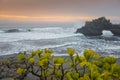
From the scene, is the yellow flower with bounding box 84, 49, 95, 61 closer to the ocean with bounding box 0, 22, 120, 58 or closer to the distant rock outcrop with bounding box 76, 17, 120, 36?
the ocean with bounding box 0, 22, 120, 58

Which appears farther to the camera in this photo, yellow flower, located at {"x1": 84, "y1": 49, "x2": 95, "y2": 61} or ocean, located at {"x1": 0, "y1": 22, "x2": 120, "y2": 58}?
ocean, located at {"x1": 0, "y1": 22, "x2": 120, "y2": 58}

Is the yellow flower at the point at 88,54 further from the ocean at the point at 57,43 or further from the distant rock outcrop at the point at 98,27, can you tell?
the distant rock outcrop at the point at 98,27

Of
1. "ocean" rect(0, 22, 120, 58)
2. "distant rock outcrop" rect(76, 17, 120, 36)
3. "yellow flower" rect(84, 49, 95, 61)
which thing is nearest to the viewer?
"yellow flower" rect(84, 49, 95, 61)

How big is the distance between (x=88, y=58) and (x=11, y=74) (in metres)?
7.71

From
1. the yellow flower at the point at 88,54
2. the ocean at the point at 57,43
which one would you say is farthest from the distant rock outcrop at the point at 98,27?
the yellow flower at the point at 88,54

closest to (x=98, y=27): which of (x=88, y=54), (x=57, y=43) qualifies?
(x=57, y=43)

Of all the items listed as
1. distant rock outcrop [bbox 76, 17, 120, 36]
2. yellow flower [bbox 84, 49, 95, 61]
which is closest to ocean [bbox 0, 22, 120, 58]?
distant rock outcrop [bbox 76, 17, 120, 36]

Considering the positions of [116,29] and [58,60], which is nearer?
[58,60]

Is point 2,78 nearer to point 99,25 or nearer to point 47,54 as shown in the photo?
point 47,54

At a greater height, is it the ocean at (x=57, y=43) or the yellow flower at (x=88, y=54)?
the yellow flower at (x=88, y=54)

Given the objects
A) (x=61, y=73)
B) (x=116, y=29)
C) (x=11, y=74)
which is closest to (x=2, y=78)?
(x=11, y=74)

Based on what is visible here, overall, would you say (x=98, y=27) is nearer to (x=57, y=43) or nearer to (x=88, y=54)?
(x=57, y=43)

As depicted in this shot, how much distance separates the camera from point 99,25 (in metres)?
46.5

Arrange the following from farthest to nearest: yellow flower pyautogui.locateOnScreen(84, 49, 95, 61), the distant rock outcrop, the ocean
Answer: the distant rock outcrop
the ocean
yellow flower pyautogui.locateOnScreen(84, 49, 95, 61)
